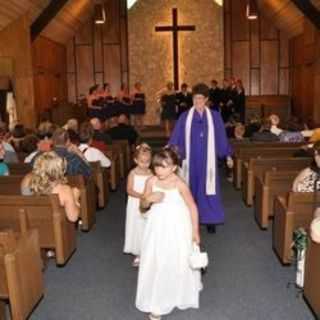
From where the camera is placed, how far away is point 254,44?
51.9 ft

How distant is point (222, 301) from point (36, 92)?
9448mm

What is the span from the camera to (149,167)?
173 inches

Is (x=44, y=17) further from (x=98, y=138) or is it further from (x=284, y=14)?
(x=284, y=14)

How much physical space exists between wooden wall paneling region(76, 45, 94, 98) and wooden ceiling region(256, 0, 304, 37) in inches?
214

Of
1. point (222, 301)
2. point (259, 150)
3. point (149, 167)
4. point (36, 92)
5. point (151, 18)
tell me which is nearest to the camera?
point (222, 301)

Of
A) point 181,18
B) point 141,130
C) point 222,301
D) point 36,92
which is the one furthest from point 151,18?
A: point 222,301

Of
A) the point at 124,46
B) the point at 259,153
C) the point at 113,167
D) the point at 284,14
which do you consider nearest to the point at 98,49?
the point at 124,46

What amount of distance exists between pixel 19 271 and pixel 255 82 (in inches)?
537

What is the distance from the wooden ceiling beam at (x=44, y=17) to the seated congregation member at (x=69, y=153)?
6845 millimetres

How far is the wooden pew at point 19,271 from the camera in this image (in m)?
3.16

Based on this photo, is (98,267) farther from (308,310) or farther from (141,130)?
(141,130)

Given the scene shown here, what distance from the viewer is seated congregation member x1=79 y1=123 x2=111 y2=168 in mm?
6312

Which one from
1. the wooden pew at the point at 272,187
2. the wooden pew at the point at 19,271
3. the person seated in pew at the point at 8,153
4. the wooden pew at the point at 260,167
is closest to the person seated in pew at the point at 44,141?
the person seated in pew at the point at 8,153

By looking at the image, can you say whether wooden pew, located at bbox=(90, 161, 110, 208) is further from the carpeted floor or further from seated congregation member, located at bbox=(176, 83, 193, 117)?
seated congregation member, located at bbox=(176, 83, 193, 117)
